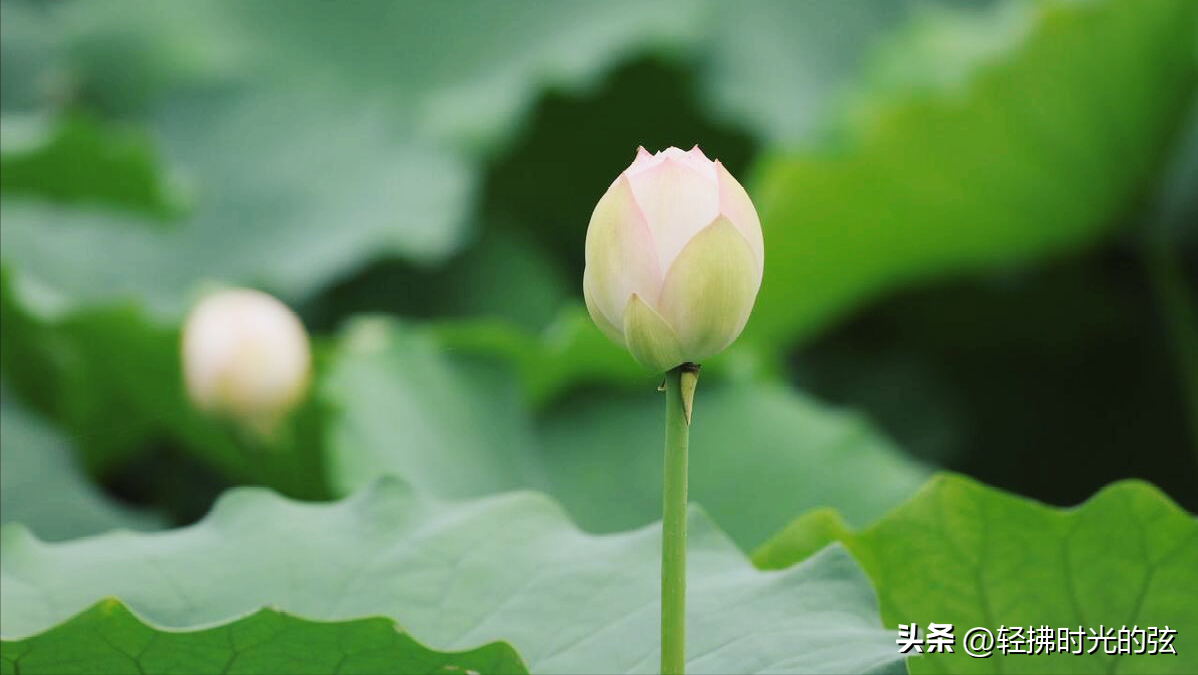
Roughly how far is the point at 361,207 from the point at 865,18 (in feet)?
2.25

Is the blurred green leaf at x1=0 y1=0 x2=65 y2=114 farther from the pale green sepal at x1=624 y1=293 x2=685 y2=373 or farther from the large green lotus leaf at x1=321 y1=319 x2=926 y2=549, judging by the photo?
the pale green sepal at x1=624 y1=293 x2=685 y2=373

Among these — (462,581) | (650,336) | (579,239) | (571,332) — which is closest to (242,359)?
(571,332)

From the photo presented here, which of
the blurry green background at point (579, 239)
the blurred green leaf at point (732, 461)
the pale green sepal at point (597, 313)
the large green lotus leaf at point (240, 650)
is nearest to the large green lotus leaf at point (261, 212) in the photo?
the blurry green background at point (579, 239)

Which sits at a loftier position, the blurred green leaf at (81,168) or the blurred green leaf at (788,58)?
the blurred green leaf at (788,58)

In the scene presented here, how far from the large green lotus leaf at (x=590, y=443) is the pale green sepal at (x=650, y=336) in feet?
1.93

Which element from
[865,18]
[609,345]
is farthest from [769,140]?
[609,345]

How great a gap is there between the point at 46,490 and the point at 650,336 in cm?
84

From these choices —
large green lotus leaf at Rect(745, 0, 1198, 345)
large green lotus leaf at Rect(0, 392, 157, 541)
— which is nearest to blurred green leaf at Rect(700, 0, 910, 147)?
large green lotus leaf at Rect(745, 0, 1198, 345)

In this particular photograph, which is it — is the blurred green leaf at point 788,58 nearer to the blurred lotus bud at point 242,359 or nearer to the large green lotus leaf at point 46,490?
the blurred lotus bud at point 242,359

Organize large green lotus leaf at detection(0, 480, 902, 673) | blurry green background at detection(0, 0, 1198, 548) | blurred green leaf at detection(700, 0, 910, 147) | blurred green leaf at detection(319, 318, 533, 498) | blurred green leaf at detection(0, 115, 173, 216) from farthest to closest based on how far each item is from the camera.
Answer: blurred green leaf at detection(700, 0, 910, 147)
blurred green leaf at detection(0, 115, 173, 216)
blurry green background at detection(0, 0, 1198, 548)
blurred green leaf at detection(319, 318, 533, 498)
large green lotus leaf at detection(0, 480, 902, 673)

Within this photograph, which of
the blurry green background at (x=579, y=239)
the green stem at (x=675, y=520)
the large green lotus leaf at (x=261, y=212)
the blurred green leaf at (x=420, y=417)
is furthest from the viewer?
the large green lotus leaf at (x=261, y=212)

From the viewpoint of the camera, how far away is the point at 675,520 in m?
0.53

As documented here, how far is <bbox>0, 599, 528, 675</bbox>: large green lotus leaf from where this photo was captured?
2.01 feet

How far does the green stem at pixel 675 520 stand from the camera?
20.7 inches
